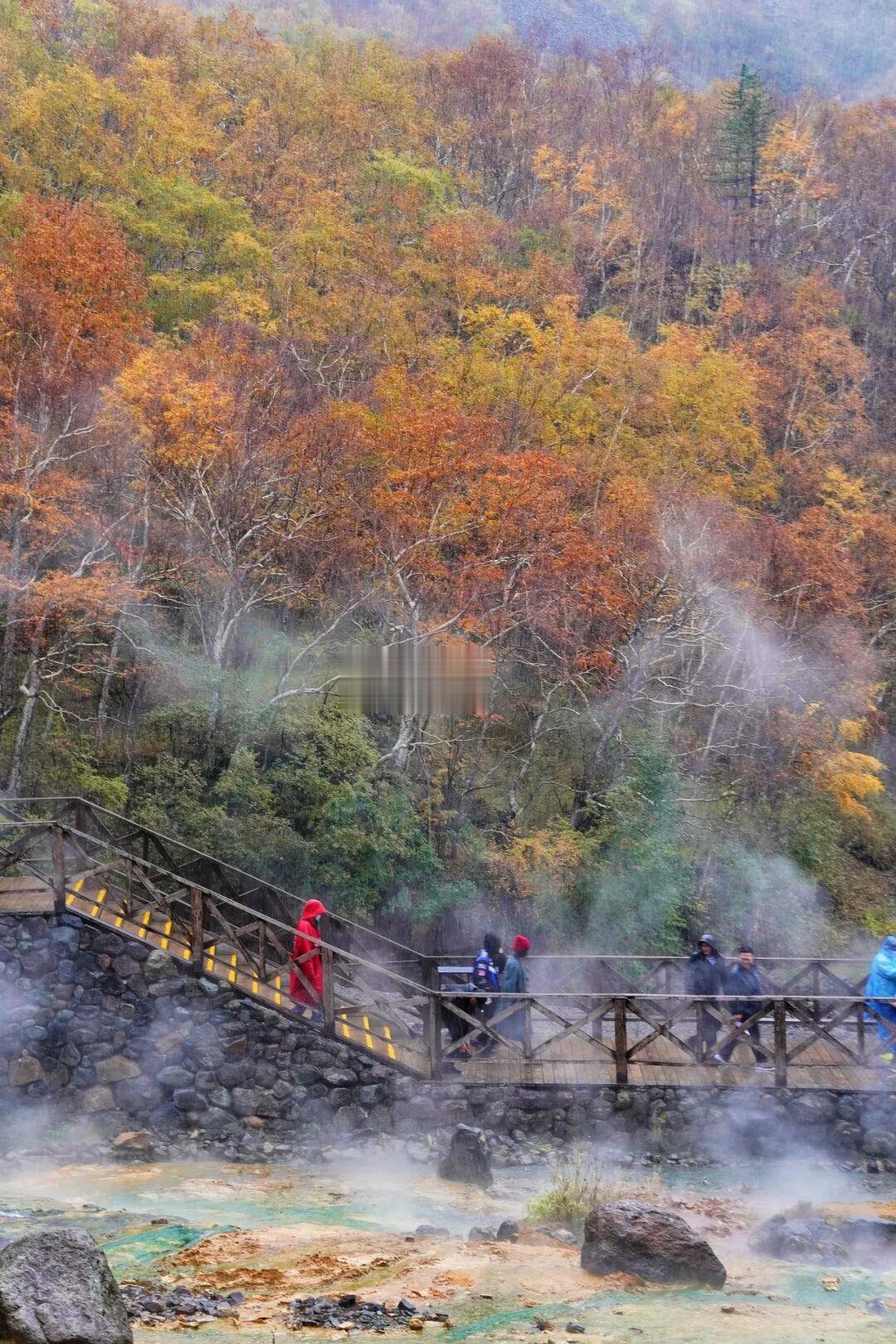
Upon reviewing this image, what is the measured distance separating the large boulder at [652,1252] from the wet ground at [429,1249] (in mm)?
135

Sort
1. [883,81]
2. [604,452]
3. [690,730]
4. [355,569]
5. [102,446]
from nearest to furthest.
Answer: [102,446] → [355,569] → [690,730] → [604,452] → [883,81]

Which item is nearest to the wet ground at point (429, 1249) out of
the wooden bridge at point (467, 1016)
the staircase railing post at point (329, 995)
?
the wooden bridge at point (467, 1016)

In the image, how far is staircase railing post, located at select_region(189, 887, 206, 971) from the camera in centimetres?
1441

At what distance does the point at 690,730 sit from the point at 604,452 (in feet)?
24.2

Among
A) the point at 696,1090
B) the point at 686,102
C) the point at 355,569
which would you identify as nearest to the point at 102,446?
the point at 355,569

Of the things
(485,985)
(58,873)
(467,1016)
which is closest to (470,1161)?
(467,1016)

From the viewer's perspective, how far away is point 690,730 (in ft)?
95.2

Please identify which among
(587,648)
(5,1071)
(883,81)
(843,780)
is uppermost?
(883,81)

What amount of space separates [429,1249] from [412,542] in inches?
649

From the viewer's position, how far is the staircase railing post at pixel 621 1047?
14250 millimetres

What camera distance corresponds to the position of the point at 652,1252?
9.45 meters

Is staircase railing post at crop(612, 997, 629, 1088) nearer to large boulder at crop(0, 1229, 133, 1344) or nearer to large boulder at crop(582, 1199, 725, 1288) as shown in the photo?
large boulder at crop(582, 1199, 725, 1288)

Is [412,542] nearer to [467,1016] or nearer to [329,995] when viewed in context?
[329,995]

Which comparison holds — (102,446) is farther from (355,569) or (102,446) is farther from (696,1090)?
(696,1090)
